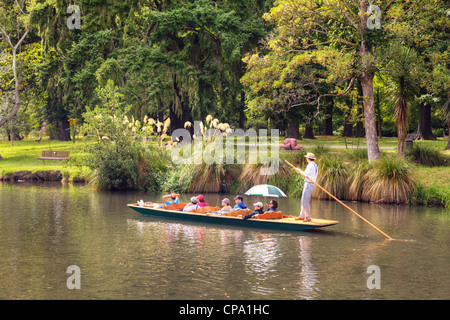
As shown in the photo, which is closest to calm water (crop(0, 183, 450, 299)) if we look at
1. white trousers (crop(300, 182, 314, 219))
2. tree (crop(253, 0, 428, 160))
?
white trousers (crop(300, 182, 314, 219))

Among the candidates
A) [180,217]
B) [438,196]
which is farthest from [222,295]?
[438,196]

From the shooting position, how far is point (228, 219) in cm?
1945

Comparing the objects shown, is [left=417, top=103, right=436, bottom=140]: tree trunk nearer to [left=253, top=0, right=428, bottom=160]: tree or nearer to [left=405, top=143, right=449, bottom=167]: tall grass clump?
[left=405, top=143, right=449, bottom=167]: tall grass clump

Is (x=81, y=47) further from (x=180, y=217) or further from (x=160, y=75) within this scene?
(x=180, y=217)

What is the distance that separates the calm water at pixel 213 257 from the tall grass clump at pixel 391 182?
5.66 ft

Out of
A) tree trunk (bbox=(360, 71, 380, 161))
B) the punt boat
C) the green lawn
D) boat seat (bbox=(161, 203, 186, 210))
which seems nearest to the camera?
the punt boat

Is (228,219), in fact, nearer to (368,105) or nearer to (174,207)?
(174,207)

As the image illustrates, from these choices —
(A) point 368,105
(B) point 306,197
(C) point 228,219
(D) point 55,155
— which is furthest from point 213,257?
(D) point 55,155

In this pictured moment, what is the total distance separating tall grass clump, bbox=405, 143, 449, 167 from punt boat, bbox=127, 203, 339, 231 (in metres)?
12.1

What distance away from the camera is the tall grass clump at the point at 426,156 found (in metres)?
28.3

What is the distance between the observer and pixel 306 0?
93.2ft

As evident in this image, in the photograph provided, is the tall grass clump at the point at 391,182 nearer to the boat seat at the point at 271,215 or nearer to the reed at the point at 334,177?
the reed at the point at 334,177

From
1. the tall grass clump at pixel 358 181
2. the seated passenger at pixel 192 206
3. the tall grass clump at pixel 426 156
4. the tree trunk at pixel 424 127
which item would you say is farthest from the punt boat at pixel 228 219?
the tree trunk at pixel 424 127

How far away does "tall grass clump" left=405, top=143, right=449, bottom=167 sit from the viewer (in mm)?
28344
